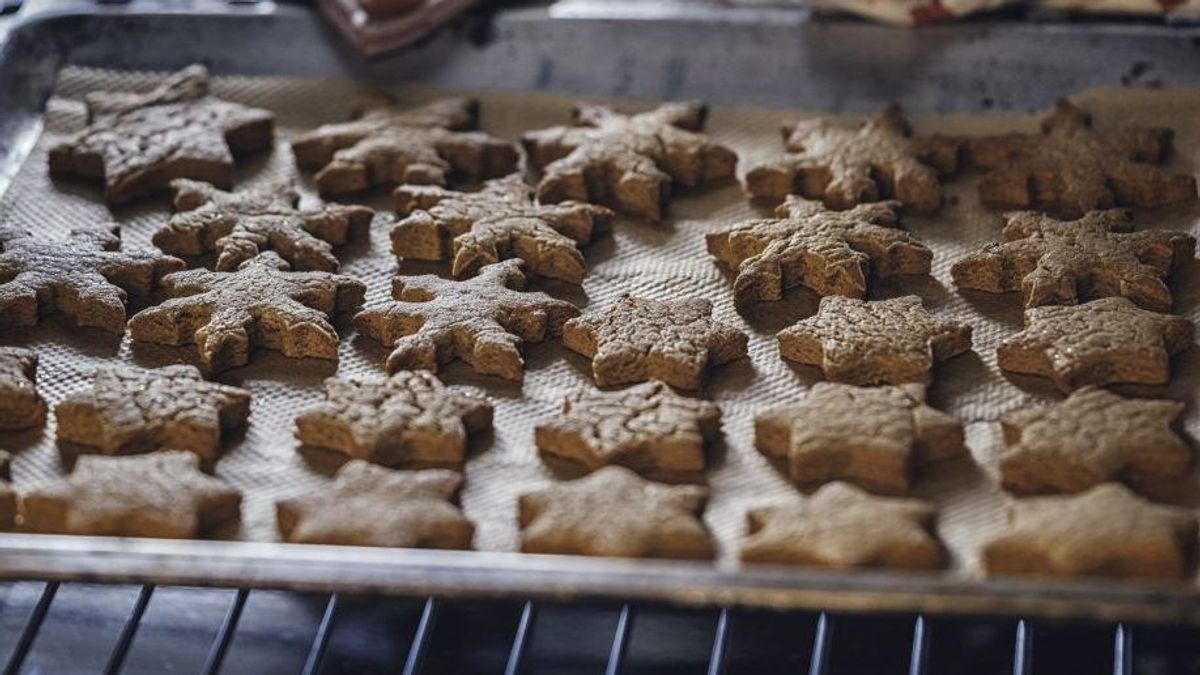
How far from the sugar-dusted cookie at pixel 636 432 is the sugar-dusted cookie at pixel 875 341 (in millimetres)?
191

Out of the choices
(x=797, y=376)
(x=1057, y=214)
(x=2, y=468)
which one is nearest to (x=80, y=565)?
(x=2, y=468)

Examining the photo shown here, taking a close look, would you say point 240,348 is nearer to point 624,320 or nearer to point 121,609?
point 121,609

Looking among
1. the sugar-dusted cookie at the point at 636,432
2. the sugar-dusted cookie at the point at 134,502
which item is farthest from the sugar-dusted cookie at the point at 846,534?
the sugar-dusted cookie at the point at 134,502

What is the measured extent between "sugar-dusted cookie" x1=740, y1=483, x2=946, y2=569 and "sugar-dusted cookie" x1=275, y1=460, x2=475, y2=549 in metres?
0.32

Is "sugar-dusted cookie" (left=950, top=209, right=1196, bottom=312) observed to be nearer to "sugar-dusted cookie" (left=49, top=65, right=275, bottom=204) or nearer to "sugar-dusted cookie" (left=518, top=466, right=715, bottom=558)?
"sugar-dusted cookie" (left=518, top=466, right=715, bottom=558)

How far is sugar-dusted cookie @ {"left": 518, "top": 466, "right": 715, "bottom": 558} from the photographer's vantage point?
161 centimetres

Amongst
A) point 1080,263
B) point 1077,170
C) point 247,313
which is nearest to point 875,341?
point 1080,263

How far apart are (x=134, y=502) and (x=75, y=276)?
0.56 m

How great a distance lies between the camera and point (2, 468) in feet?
5.81

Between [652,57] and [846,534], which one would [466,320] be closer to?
[846,534]

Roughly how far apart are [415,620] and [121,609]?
0.36 metres

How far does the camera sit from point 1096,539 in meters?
1.55

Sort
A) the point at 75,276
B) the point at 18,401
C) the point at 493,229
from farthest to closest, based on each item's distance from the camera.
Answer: the point at 493,229, the point at 75,276, the point at 18,401

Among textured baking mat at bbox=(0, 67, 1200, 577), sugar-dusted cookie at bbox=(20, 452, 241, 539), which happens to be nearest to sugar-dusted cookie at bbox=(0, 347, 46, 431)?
textured baking mat at bbox=(0, 67, 1200, 577)
